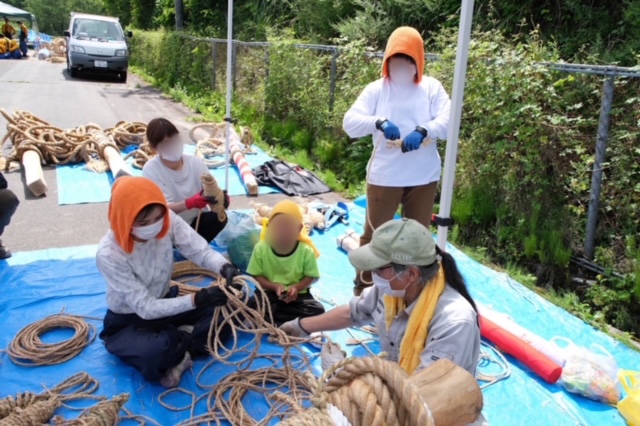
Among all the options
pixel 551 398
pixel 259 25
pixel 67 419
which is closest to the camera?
pixel 67 419

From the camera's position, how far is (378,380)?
78cm

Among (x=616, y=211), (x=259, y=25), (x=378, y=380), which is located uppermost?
(x=259, y=25)

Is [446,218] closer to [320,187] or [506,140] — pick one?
[506,140]

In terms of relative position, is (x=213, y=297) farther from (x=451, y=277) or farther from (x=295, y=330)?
(x=451, y=277)

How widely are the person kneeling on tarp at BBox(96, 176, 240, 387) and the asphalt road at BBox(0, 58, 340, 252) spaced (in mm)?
2075

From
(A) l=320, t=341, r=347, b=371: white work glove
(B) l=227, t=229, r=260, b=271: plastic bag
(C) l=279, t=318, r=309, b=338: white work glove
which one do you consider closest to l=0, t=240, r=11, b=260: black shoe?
(B) l=227, t=229, r=260, b=271: plastic bag

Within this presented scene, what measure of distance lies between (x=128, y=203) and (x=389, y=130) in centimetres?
144

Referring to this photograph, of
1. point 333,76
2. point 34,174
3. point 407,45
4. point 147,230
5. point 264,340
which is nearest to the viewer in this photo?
point 147,230

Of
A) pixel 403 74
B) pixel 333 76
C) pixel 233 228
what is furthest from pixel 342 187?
pixel 403 74

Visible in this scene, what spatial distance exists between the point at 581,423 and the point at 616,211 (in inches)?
85.4

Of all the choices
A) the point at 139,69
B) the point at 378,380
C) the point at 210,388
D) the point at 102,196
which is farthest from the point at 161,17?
the point at 378,380

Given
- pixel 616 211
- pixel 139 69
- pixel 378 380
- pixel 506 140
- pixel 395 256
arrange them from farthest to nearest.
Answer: pixel 139 69 → pixel 506 140 → pixel 616 211 → pixel 395 256 → pixel 378 380

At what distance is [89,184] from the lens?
6.30m

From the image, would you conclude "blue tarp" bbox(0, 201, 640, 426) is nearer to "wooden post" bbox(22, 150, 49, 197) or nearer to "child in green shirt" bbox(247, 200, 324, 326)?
"child in green shirt" bbox(247, 200, 324, 326)
